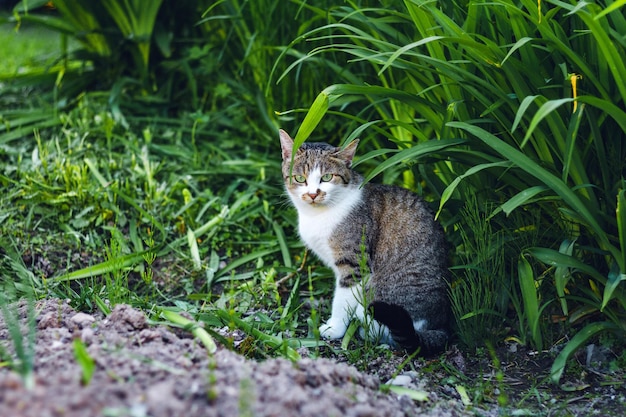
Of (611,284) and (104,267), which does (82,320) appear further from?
(611,284)

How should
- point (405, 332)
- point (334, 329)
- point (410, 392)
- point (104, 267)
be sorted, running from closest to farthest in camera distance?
point (410, 392) → point (405, 332) → point (334, 329) → point (104, 267)

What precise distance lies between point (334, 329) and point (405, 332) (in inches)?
16.1

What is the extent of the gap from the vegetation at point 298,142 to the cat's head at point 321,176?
6.0 inches

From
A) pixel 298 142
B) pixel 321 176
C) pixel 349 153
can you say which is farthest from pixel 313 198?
pixel 298 142

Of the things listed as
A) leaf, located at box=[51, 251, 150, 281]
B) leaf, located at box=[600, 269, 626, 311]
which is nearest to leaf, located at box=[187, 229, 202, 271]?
A: leaf, located at box=[51, 251, 150, 281]

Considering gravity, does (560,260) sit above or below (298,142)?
below

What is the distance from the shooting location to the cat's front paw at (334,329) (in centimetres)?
307

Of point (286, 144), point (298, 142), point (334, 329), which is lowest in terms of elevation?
point (334, 329)

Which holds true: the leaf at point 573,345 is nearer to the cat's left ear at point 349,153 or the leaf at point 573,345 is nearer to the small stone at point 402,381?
the small stone at point 402,381

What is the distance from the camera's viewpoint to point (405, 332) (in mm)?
2777

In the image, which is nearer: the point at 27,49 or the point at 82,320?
the point at 82,320

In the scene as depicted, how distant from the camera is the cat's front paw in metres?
3.07

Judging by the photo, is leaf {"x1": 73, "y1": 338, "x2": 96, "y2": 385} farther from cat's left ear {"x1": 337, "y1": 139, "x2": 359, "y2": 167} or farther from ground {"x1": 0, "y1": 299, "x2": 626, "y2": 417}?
cat's left ear {"x1": 337, "y1": 139, "x2": 359, "y2": 167}

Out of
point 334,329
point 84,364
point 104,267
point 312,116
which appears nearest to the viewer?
point 84,364
